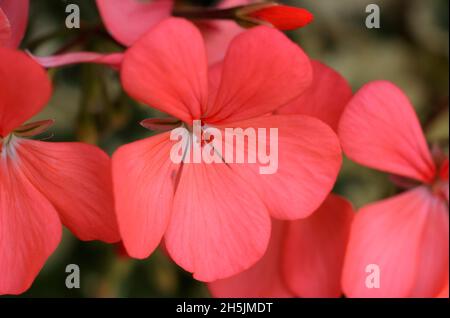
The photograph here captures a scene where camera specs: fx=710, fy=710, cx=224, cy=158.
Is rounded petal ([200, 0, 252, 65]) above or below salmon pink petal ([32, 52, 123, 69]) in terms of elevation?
below

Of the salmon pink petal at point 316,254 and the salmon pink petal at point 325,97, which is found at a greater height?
the salmon pink petal at point 325,97

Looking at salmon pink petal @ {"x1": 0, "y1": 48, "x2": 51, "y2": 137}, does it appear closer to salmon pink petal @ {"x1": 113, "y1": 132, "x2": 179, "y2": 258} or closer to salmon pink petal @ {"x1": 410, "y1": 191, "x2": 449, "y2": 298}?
salmon pink petal @ {"x1": 113, "y1": 132, "x2": 179, "y2": 258}

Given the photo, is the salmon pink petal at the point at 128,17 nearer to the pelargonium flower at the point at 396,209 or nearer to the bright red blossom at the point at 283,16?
the bright red blossom at the point at 283,16

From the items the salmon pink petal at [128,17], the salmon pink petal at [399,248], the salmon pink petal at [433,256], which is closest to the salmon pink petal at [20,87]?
the salmon pink petal at [128,17]

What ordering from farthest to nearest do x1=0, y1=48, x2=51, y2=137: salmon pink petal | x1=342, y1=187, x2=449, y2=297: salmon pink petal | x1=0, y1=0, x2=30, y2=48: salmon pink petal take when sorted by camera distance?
x1=342, y1=187, x2=449, y2=297: salmon pink petal
x1=0, y1=0, x2=30, y2=48: salmon pink petal
x1=0, y1=48, x2=51, y2=137: salmon pink petal

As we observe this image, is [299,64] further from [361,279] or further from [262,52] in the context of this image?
[361,279]

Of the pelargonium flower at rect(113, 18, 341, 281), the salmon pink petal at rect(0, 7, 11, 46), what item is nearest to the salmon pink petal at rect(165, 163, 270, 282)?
the pelargonium flower at rect(113, 18, 341, 281)

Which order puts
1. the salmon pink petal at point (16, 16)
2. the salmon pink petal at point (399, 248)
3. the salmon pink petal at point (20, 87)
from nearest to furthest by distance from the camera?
the salmon pink petal at point (20, 87)
the salmon pink petal at point (16, 16)
the salmon pink petal at point (399, 248)
